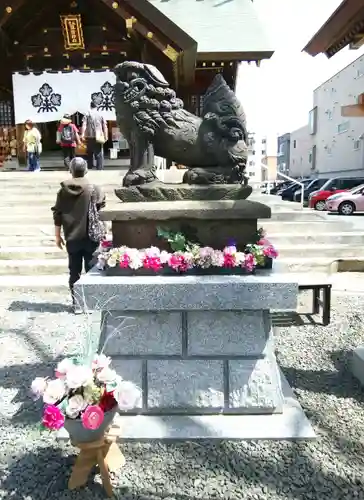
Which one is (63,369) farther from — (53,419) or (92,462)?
(92,462)

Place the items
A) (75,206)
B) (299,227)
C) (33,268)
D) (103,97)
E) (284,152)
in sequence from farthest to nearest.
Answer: (284,152)
(103,97)
(299,227)
(33,268)
(75,206)

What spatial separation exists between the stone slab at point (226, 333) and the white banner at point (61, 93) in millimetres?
11525

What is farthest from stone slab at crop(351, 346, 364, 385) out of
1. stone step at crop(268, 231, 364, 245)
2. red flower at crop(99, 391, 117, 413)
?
stone step at crop(268, 231, 364, 245)

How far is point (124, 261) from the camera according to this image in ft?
10.7

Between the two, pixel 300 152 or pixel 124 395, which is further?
pixel 300 152

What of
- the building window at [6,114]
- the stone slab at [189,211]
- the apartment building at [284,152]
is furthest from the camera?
the apartment building at [284,152]

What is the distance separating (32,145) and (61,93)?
6.12 ft

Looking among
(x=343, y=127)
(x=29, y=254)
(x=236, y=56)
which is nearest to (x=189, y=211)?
(x=29, y=254)

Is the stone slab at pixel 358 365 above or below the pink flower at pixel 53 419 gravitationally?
below

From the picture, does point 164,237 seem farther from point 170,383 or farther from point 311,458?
point 311,458

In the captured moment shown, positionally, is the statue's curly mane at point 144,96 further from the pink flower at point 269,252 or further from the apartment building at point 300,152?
the apartment building at point 300,152

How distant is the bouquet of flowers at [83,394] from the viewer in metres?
2.39

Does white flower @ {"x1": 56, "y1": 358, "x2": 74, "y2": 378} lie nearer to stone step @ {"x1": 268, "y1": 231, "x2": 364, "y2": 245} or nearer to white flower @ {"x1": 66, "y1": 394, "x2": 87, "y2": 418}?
white flower @ {"x1": 66, "y1": 394, "x2": 87, "y2": 418}

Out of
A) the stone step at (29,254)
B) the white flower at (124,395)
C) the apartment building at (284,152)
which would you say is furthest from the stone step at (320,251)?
the apartment building at (284,152)
